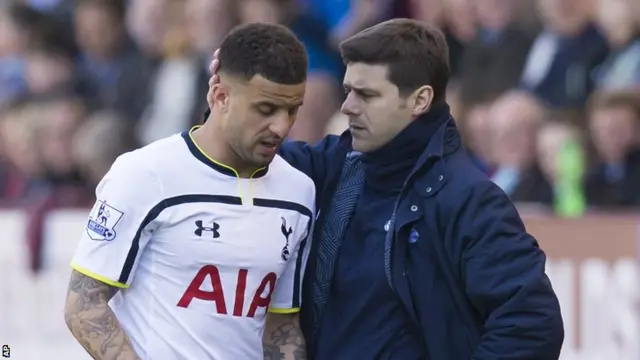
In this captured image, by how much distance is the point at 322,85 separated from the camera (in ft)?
29.7

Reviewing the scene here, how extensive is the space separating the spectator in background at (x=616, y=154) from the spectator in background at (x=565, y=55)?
0.27 meters

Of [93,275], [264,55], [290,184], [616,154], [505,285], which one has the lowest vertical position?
[616,154]

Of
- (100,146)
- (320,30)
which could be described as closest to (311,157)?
(320,30)

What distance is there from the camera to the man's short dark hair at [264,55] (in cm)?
421

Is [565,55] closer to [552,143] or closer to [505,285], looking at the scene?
[552,143]

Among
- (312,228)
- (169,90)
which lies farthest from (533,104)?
(312,228)

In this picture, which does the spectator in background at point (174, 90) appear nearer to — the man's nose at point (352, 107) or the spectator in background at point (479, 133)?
the spectator in background at point (479, 133)

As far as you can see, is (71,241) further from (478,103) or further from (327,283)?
(327,283)

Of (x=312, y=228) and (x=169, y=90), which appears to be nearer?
(x=312, y=228)

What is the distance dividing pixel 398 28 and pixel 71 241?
4834 millimetres

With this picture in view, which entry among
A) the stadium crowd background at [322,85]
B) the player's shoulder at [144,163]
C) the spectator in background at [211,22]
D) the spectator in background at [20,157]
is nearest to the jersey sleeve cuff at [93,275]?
the player's shoulder at [144,163]

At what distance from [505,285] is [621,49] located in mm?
4369

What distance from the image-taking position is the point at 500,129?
27.3 ft

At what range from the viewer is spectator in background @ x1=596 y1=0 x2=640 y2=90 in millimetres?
8148
